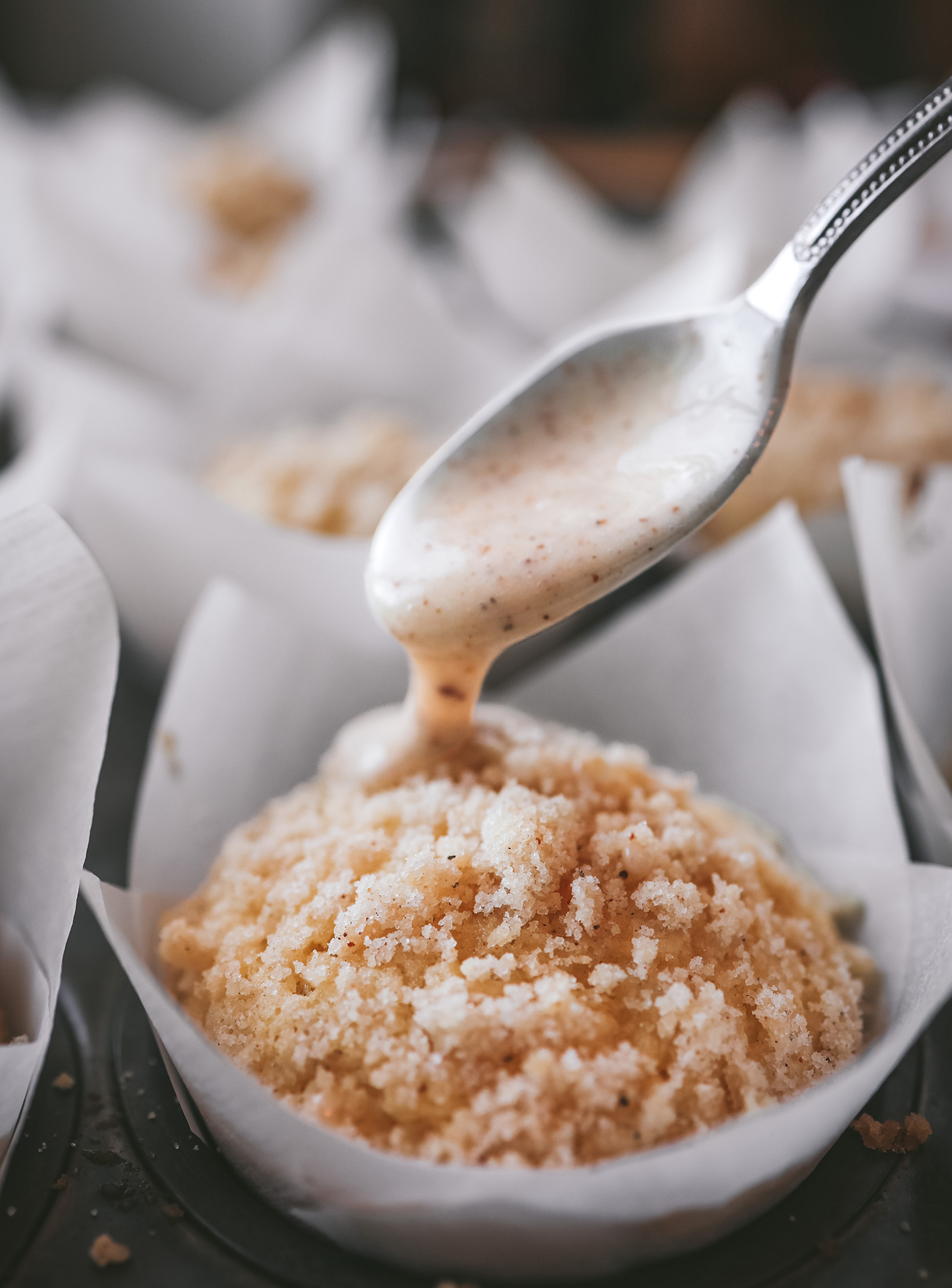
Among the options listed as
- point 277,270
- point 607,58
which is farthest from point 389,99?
point 277,270

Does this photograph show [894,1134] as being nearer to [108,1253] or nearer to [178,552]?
[108,1253]

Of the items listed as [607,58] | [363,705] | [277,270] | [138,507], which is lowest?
[363,705]

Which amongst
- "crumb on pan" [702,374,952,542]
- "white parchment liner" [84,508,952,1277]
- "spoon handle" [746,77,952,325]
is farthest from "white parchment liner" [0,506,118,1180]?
"crumb on pan" [702,374,952,542]

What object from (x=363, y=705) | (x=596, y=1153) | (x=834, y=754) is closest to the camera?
(x=596, y=1153)

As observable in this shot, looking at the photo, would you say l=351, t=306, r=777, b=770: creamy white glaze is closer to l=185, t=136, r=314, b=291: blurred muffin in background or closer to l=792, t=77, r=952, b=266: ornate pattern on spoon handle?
l=792, t=77, r=952, b=266: ornate pattern on spoon handle

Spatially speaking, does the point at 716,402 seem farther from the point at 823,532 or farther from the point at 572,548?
the point at 823,532
